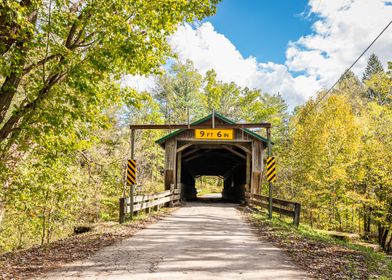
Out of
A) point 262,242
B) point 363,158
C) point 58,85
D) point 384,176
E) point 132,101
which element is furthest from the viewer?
point 363,158

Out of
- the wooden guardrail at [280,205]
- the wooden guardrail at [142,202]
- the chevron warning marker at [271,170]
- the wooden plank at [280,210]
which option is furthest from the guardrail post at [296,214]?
the wooden guardrail at [142,202]

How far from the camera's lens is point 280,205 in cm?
1135

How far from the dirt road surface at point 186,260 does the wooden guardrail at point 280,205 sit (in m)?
2.64

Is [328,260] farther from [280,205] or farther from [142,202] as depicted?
[142,202]

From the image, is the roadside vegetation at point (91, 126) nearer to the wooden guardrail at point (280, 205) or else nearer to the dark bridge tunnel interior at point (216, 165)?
the dark bridge tunnel interior at point (216, 165)

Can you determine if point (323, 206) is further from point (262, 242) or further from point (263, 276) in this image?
point (263, 276)

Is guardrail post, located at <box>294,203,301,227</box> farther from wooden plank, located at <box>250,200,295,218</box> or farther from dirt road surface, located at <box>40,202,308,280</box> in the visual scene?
dirt road surface, located at <box>40,202,308,280</box>

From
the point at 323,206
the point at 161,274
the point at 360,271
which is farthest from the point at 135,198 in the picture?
the point at 323,206

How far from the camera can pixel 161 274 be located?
4371 mm

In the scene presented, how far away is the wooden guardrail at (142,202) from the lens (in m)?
9.95

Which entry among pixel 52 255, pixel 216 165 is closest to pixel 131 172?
pixel 52 255

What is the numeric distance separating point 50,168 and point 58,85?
3254 millimetres

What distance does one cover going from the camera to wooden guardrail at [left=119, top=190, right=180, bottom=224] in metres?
9.95

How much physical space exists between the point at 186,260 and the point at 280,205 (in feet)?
22.9
